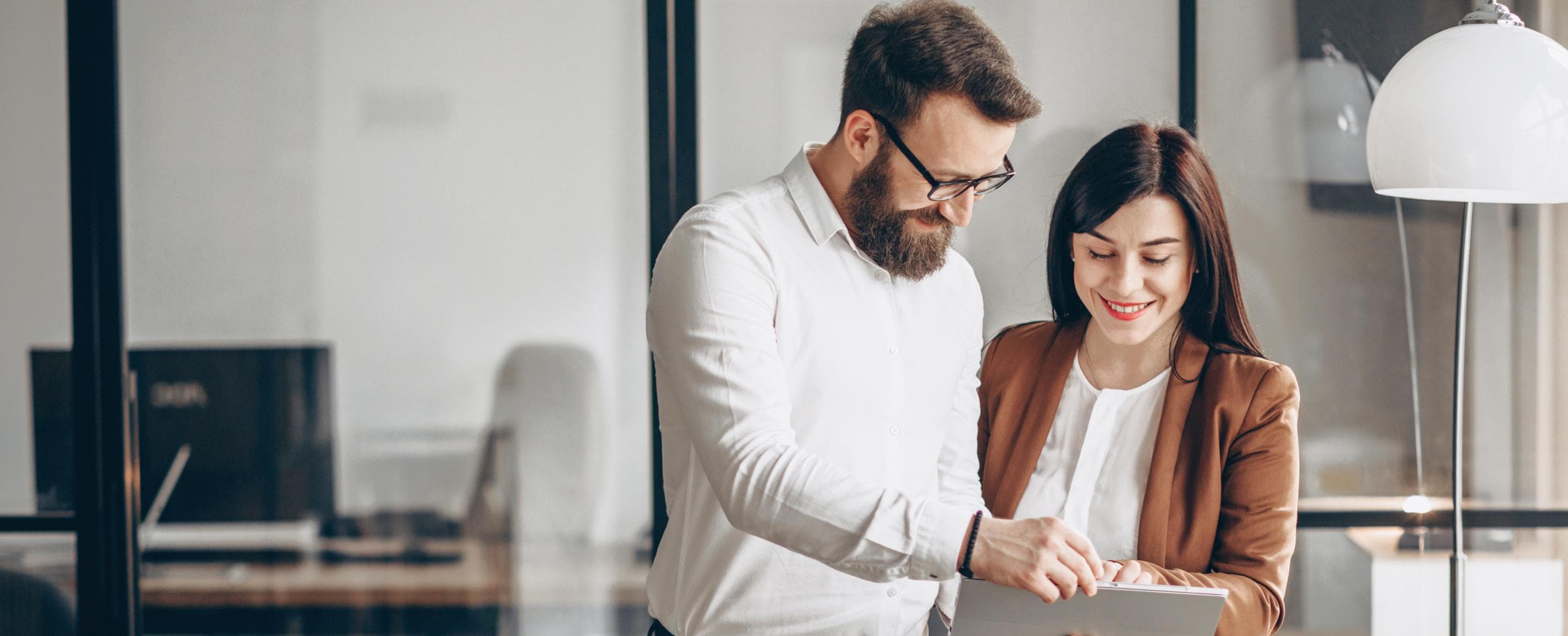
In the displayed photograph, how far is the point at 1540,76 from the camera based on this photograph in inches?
67.4

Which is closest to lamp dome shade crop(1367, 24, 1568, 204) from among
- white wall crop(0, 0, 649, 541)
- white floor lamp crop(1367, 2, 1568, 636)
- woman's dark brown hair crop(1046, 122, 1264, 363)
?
white floor lamp crop(1367, 2, 1568, 636)

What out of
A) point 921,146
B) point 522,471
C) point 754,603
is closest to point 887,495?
point 754,603

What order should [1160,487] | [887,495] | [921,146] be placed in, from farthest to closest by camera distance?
1. [1160,487]
2. [921,146]
3. [887,495]

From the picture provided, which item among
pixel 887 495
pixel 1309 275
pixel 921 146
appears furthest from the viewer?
pixel 1309 275

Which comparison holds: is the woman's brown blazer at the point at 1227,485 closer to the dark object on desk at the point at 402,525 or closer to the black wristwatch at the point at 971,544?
the black wristwatch at the point at 971,544

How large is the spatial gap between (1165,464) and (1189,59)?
53.2 inches

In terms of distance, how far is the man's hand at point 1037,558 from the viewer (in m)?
1.20

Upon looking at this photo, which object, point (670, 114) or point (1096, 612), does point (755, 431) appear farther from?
point (670, 114)

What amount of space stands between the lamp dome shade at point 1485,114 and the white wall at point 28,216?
10.2 feet

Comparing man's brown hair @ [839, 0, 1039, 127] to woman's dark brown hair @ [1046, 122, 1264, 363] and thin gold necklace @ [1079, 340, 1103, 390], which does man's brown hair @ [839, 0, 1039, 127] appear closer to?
woman's dark brown hair @ [1046, 122, 1264, 363]

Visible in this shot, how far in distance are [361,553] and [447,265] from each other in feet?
2.58

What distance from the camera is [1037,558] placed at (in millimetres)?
1196

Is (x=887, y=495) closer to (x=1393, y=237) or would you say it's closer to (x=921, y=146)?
(x=921, y=146)

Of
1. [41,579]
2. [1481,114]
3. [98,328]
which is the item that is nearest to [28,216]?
[98,328]
